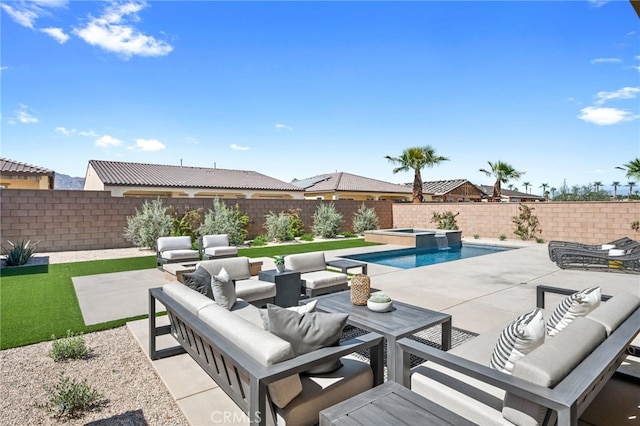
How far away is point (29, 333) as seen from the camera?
13.9 feet

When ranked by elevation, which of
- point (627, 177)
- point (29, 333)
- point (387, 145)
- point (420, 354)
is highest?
point (387, 145)

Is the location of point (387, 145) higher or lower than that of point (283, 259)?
higher

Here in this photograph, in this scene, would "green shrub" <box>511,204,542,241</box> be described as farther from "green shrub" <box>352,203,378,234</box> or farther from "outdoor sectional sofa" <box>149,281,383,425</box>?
"outdoor sectional sofa" <box>149,281,383,425</box>

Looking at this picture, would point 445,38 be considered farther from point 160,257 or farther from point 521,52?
point 160,257

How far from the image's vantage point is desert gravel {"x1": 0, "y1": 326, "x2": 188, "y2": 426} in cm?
Answer: 254

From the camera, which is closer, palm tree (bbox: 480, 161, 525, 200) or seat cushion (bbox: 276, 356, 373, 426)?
seat cushion (bbox: 276, 356, 373, 426)

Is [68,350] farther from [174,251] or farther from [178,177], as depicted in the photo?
[178,177]

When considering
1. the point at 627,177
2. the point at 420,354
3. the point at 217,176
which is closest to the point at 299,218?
the point at 217,176

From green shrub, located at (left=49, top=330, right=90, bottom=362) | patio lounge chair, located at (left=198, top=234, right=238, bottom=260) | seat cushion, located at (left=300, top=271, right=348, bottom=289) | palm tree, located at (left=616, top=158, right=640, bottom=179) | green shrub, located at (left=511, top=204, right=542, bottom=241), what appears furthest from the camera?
palm tree, located at (left=616, top=158, right=640, bottom=179)

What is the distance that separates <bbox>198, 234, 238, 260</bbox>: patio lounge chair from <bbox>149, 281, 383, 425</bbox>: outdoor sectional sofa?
650 cm

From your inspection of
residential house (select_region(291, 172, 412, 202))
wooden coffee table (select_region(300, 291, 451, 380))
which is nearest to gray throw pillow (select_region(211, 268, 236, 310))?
wooden coffee table (select_region(300, 291, 451, 380))

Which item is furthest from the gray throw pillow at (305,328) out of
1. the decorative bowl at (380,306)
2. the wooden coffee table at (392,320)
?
the decorative bowl at (380,306)

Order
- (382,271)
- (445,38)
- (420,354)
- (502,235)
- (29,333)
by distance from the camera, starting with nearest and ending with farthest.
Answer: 1. (420,354)
2. (29,333)
3. (382,271)
4. (445,38)
5. (502,235)

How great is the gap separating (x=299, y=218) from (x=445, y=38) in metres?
9.86
